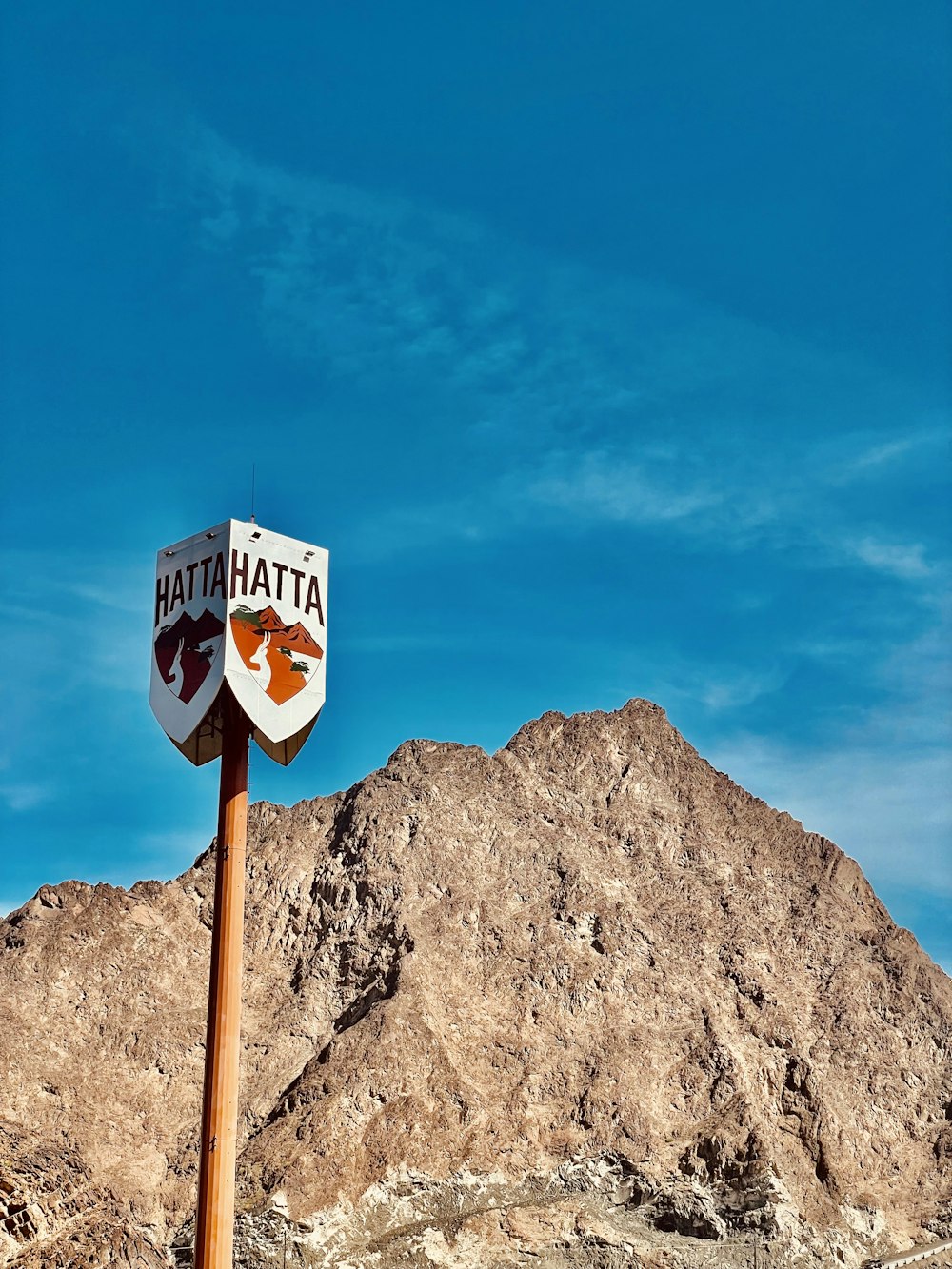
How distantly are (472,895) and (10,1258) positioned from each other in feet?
162

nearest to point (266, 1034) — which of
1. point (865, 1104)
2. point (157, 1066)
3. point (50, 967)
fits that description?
point (157, 1066)

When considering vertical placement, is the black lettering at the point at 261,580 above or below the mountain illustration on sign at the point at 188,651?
above

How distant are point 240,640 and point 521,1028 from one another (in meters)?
45.9

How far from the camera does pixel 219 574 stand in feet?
66.4

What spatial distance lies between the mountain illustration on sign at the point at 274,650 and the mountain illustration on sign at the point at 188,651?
33 centimetres

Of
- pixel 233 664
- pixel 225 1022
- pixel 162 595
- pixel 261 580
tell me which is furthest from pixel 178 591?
pixel 225 1022

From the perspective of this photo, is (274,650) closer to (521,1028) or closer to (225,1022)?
(225,1022)

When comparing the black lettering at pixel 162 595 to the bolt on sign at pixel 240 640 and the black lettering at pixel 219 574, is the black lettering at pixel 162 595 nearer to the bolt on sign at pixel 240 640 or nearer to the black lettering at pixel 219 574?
the bolt on sign at pixel 240 640

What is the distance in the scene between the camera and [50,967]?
62.2m

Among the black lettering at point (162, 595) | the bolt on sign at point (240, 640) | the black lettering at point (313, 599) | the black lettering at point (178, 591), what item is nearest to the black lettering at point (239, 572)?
the bolt on sign at point (240, 640)

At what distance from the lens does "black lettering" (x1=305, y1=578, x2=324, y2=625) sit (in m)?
20.9

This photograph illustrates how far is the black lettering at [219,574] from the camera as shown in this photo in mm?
20172

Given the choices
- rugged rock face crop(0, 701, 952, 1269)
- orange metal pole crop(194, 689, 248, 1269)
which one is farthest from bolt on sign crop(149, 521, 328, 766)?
rugged rock face crop(0, 701, 952, 1269)

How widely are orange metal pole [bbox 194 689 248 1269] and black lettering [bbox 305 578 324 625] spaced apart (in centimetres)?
171
